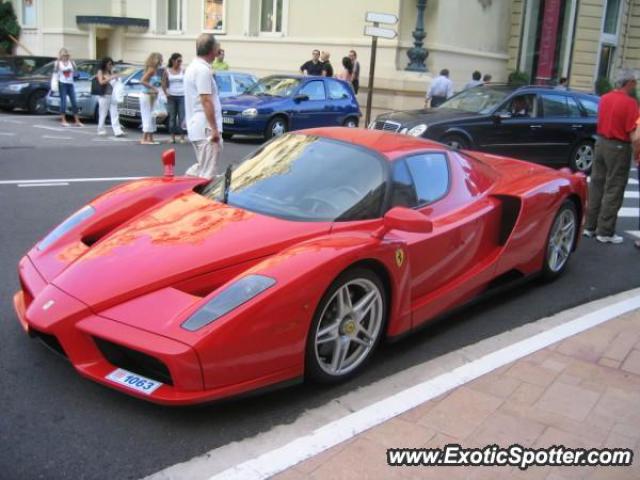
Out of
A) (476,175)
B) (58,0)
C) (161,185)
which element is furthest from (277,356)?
(58,0)

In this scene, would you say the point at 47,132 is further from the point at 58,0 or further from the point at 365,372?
the point at 58,0

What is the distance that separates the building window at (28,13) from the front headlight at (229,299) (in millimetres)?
30167

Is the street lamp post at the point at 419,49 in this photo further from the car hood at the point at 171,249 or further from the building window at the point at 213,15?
the car hood at the point at 171,249

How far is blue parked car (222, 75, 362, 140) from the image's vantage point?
14000 mm

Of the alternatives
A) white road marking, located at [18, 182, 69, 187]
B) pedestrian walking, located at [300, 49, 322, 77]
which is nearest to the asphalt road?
white road marking, located at [18, 182, 69, 187]

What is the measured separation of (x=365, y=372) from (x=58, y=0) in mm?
28407

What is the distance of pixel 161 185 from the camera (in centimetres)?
476

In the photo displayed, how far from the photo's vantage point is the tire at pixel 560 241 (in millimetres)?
5590

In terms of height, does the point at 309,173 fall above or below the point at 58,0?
below

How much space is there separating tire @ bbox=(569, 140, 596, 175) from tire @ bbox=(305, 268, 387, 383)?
9.73 metres

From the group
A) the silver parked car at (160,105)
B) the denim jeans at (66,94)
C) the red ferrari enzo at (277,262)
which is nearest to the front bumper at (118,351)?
the red ferrari enzo at (277,262)

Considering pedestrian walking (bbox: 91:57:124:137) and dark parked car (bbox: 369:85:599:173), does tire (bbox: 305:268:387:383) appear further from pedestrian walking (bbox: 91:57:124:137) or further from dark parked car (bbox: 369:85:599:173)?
pedestrian walking (bbox: 91:57:124:137)

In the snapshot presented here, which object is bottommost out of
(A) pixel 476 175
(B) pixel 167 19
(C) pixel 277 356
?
(C) pixel 277 356

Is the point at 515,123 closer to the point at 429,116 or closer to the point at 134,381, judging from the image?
the point at 429,116
